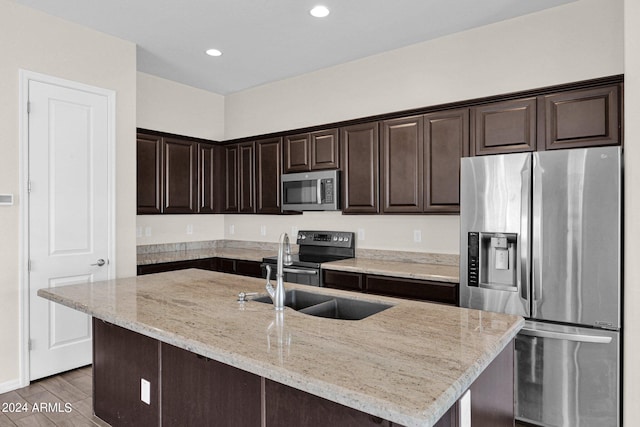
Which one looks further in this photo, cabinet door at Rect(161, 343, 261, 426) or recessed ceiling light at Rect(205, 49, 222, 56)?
recessed ceiling light at Rect(205, 49, 222, 56)

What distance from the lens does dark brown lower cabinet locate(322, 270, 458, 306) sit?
3014 mm

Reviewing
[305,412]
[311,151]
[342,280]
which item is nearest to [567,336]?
[342,280]

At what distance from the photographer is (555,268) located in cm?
247

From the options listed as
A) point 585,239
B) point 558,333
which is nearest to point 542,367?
point 558,333

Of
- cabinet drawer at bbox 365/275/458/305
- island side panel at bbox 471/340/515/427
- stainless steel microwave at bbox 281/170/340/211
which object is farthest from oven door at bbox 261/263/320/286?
island side panel at bbox 471/340/515/427

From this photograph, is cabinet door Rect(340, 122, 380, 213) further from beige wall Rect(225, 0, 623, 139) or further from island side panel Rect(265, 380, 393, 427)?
island side panel Rect(265, 380, 393, 427)

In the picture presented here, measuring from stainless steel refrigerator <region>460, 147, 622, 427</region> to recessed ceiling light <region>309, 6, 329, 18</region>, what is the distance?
1605 mm

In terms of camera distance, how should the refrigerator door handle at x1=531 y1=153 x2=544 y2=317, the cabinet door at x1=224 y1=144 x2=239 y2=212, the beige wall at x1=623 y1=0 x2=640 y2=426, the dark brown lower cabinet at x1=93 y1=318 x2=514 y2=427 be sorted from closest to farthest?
1. the dark brown lower cabinet at x1=93 y1=318 x2=514 y2=427
2. the beige wall at x1=623 y1=0 x2=640 y2=426
3. the refrigerator door handle at x1=531 y1=153 x2=544 y2=317
4. the cabinet door at x1=224 y1=144 x2=239 y2=212

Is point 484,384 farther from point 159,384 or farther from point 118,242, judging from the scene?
point 118,242

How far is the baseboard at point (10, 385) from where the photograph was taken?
295 cm

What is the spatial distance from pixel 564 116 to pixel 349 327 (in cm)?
233

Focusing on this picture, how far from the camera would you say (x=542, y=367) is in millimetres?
2535

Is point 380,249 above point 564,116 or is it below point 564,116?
below

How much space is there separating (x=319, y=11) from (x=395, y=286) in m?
2.25
